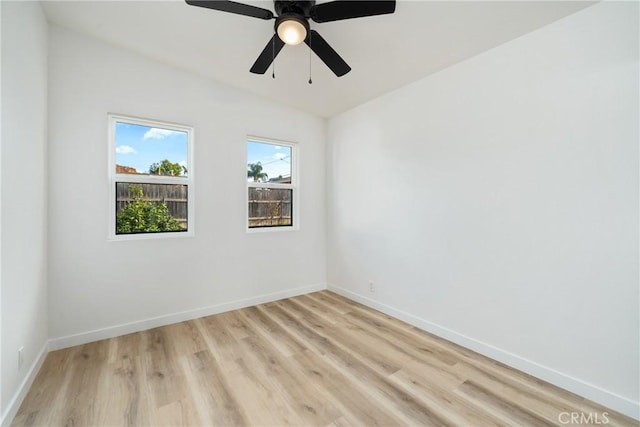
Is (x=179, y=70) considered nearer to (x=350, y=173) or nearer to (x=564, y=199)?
(x=350, y=173)

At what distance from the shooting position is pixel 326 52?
209 cm

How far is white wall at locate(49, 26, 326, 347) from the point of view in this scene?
7.97 ft

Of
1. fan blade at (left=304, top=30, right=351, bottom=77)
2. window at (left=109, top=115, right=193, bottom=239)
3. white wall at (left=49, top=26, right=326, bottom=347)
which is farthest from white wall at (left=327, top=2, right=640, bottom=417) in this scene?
window at (left=109, top=115, right=193, bottom=239)

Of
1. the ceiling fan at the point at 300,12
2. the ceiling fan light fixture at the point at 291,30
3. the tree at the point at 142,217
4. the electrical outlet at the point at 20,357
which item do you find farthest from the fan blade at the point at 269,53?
the electrical outlet at the point at 20,357

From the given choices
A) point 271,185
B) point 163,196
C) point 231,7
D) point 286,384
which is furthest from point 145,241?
point 231,7

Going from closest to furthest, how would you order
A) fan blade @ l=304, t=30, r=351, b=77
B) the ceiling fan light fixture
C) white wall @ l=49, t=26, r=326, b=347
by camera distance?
the ceiling fan light fixture
fan blade @ l=304, t=30, r=351, b=77
white wall @ l=49, t=26, r=326, b=347

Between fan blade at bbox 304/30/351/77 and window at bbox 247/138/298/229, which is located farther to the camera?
window at bbox 247/138/298/229

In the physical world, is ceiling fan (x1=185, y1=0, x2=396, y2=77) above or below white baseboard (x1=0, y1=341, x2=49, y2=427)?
above

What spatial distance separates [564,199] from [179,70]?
371cm

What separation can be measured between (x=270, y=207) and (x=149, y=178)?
4.82 ft

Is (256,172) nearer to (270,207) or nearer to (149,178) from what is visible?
(270,207)

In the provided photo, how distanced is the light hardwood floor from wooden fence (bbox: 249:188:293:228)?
55.3 inches

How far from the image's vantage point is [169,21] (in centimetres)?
225

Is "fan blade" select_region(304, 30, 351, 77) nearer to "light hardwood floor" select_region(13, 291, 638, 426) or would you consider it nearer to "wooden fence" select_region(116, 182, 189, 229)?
"wooden fence" select_region(116, 182, 189, 229)
